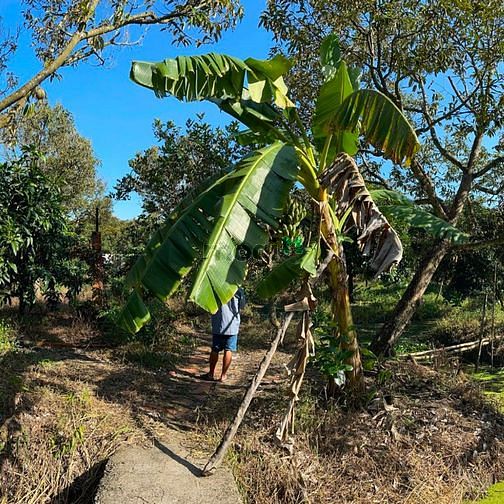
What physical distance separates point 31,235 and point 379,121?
19.2 ft

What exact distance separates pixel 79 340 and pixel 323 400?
186 inches

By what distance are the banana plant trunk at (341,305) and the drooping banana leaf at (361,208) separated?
6.3 inches

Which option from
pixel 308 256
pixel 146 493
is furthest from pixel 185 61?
pixel 146 493

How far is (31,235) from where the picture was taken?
7.64 meters

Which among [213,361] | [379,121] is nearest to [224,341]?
[213,361]

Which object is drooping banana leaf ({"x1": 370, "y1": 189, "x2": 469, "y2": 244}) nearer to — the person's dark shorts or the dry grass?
the dry grass

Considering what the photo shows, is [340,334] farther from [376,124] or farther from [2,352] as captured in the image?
[2,352]

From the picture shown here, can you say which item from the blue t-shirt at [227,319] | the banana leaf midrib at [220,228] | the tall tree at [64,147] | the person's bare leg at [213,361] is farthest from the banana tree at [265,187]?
the tall tree at [64,147]

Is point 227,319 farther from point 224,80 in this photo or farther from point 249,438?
point 224,80

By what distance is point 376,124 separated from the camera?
14.1 ft

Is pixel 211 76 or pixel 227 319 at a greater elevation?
pixel 211 76

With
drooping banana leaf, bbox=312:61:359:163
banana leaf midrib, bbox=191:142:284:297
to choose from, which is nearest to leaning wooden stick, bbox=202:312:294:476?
banana leaf midrib, bbox=191:142:284:297

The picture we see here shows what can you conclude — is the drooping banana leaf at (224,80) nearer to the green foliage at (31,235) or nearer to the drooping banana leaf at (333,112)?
the drooping banana leaf at (333,112)

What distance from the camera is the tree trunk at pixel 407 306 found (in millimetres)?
7352
